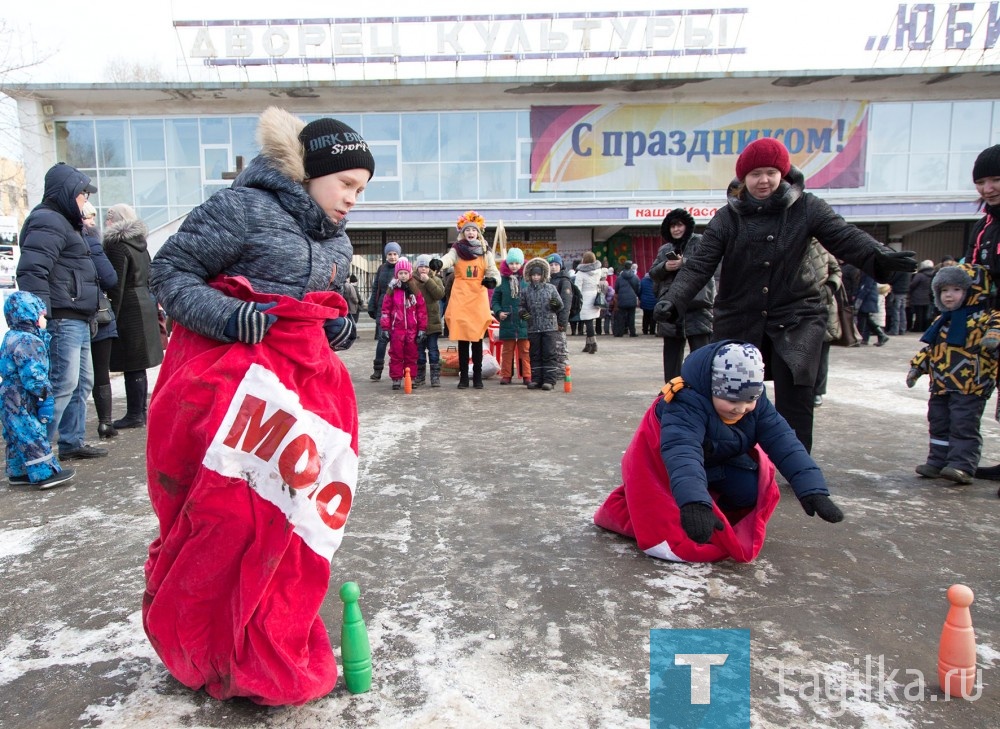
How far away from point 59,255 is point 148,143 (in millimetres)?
22054

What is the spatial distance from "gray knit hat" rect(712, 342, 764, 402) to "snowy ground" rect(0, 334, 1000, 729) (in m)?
0.82

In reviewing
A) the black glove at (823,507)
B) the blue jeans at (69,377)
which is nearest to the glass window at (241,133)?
the blue jeans at (69,377)

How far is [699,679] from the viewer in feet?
7.34

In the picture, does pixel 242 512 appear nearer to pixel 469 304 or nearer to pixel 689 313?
pixel 689 313

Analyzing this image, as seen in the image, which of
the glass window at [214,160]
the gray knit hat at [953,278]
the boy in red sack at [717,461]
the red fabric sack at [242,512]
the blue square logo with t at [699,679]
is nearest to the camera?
the red fabric sack at [242,512]

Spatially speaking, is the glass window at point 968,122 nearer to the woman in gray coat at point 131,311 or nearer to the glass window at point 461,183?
the glass window at point 461,183

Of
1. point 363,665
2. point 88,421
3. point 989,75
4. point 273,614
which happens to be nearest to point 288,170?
point 273,614

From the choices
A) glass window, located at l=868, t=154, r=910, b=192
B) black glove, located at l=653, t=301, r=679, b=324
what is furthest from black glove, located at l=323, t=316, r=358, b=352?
glass window, located at l=868, t=154, r=910, b=192

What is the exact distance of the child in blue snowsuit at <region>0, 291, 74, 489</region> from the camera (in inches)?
173

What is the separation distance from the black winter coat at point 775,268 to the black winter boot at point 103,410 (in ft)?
15.6

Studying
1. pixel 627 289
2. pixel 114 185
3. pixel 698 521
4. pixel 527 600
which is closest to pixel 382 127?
pixel 114 185

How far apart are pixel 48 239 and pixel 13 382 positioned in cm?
104

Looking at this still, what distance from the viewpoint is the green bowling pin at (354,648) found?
207cm

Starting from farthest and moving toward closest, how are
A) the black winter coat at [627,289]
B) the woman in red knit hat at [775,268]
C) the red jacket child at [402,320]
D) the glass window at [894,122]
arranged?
1. the glass window at [894,122]
2. the black winter coat at [627,289]
3. the red jacket child at [402,320]
4. the woman in red knit hat at [775,268]
